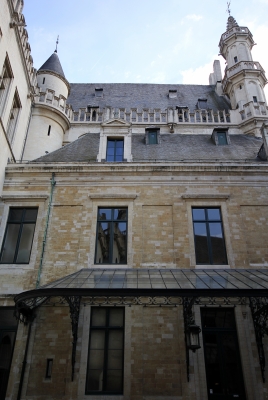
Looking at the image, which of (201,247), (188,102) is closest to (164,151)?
(201,247)

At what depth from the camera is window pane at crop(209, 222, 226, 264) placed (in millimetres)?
10305

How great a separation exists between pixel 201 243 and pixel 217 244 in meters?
0.53

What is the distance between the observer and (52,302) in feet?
30.7

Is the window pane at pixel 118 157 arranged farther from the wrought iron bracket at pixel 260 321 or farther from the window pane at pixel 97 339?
the wrought iron bracket at pixel 260 321

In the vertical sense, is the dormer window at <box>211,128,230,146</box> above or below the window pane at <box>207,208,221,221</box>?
above

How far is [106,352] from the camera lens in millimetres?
8789

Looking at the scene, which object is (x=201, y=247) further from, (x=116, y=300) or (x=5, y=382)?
(x=5, y=382)

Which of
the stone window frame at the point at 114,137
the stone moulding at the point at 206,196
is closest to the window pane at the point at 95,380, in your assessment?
the stone moulding at the point at 206,196

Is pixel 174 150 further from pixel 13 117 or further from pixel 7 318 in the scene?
pixel 7 318

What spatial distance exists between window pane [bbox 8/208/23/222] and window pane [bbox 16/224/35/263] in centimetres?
40

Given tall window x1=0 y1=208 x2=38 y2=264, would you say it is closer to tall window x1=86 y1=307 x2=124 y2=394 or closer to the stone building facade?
the stone building facade

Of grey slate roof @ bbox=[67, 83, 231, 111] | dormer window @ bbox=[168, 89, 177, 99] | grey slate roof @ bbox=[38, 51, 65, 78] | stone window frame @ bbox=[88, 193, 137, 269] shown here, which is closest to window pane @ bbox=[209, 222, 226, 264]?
stone window frame @ bbox=[88, 193, 137, 269]

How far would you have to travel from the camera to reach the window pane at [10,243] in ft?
33.9

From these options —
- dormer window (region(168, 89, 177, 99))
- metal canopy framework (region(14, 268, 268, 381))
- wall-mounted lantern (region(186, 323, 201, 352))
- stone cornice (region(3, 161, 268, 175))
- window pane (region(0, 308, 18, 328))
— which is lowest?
wall-mounted lantern (region(186, 323, 201, 352))
